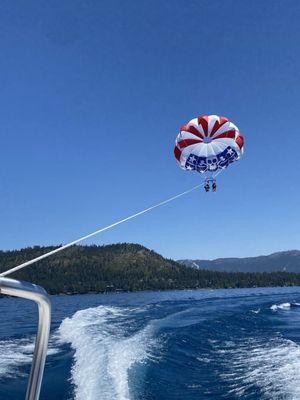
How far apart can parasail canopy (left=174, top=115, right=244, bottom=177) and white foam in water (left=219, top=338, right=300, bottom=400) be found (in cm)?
1120

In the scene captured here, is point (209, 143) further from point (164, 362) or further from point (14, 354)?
point (14, 354)

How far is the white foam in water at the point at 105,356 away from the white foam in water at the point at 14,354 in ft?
7.98

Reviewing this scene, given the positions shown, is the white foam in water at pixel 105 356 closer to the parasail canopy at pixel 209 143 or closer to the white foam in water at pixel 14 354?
the white foam in water at pixel 14 354

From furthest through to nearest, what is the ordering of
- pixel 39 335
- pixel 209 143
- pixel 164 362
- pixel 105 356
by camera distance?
pixel 209 143
pixel 105 356
pixel 164 362
pixel 39 335

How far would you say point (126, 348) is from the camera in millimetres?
20422

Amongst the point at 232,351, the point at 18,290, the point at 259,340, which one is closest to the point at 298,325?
the point at 259,340

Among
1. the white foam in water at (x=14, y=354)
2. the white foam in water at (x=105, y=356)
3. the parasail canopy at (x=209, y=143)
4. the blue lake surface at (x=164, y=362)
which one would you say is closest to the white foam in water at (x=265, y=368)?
the blue lake surface at (x=164, y=362)

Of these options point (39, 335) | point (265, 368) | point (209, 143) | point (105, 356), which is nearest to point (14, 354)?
point (105, 356)

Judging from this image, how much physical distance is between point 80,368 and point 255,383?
310 inches

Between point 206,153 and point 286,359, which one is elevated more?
point 206,153

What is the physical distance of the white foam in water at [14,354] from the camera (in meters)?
16.8

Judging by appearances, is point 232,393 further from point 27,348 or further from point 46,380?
point 27,348

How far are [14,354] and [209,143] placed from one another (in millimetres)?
17294

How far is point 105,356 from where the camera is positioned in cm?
1836
